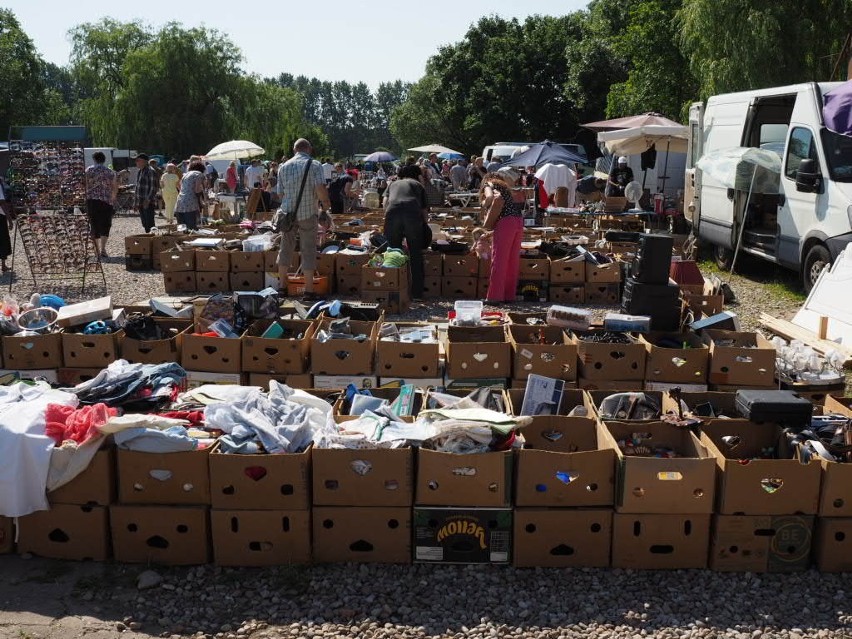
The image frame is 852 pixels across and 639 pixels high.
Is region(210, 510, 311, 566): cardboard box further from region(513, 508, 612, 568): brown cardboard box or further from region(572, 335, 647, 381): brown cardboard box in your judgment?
region(572, 335, 647, 381): brown cardboard box

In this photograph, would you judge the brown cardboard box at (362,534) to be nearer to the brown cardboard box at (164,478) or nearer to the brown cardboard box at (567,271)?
the brown cardboard box at (164,478)

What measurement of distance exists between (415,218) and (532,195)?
9720 millimetres

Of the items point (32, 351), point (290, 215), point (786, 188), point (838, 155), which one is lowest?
→ point (32, 351)

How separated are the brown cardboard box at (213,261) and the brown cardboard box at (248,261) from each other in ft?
0.27

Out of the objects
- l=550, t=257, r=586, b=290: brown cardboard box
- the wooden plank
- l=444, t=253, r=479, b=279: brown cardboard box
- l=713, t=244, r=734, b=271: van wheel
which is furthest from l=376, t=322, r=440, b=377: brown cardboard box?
l=713, t=244, r=734, b=271: van wheel

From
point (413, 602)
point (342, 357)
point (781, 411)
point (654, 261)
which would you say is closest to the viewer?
point (413, 602)

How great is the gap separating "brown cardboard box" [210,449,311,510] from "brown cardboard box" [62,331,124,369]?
2.59 metres

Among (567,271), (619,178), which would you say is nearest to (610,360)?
(567,271)

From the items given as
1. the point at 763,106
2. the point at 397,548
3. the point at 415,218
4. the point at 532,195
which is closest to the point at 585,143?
the point at 532,195

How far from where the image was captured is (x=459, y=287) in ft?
37.2

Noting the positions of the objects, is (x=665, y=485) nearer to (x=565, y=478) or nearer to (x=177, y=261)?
(x=565, y=478)

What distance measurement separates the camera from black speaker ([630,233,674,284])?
7590mm

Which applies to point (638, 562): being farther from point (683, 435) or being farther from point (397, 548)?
point (397, 548)

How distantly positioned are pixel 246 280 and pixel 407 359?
588cm
